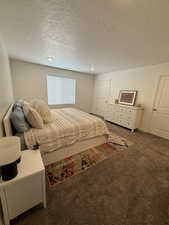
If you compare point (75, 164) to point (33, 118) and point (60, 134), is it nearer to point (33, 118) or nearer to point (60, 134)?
point (60, 134)

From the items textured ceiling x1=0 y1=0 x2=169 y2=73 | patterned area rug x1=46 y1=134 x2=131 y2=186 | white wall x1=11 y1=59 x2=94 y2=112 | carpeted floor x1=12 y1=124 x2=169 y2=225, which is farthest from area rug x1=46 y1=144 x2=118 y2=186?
white wall x1=11 y1=59 x2=94 y2=112

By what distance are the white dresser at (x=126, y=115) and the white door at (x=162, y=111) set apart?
0.47m

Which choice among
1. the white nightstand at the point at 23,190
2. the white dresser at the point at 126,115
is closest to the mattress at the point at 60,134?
the white nightstand at the point at 23,190

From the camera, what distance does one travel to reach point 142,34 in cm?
162

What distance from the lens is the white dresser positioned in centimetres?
336

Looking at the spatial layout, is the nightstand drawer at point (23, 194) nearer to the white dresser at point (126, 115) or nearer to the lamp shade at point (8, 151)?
the lamp shade at point (8, 151)

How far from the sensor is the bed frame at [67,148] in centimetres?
152

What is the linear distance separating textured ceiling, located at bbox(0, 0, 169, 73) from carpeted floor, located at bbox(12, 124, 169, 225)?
7.76ft

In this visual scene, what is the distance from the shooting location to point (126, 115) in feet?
11.8

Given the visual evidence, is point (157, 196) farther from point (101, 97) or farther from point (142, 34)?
point (101, 97)

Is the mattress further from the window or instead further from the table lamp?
the window

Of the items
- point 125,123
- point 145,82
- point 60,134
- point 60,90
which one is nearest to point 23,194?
point 60,134

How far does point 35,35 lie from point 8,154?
214 centimetres

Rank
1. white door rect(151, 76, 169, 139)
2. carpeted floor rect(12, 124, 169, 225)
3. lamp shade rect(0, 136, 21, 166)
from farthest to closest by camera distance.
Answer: white door rect(151, 76, 169, 139) → carpeted floor rect(12, 124, 169, 225) → lamp shade rect(0, 136, 21, 166)
